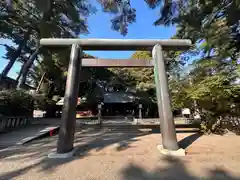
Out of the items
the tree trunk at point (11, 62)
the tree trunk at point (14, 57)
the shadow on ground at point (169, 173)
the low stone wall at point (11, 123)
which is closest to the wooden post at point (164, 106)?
the shadow on ground at point (169, 173)

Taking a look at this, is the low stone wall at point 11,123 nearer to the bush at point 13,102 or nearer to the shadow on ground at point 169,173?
the bush at point 13,102

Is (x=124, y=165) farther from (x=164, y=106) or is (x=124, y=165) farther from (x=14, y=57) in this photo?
(x=14, y=57)

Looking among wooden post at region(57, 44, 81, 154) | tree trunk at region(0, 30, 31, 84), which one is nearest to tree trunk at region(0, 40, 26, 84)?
tree trunk at region(0, 30, 31, 84)

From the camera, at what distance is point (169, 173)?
286 centimetres

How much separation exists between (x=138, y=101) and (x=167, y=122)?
12374 millimetres

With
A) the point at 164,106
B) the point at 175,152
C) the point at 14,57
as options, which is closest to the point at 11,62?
the point at 14,57

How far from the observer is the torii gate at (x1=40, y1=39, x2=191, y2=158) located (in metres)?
4.04

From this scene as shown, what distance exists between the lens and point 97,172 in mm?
2908

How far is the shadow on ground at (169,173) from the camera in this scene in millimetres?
2668

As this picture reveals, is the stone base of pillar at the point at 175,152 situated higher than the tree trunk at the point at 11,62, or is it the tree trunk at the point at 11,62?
the tree trunk at the point at 11,62

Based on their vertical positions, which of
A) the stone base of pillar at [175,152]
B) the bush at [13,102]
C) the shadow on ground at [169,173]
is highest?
the bush at [13,102]

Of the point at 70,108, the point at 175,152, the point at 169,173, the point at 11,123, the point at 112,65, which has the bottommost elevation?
the point at 169,173

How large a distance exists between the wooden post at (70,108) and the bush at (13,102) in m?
7.19

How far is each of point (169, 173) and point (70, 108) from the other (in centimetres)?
313
